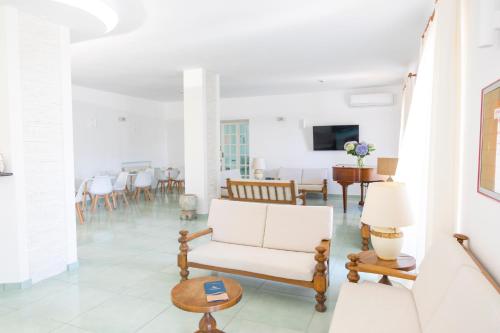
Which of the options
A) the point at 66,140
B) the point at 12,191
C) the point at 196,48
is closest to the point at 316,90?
the point at 196,48

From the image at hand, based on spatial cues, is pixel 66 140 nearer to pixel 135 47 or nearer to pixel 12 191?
pixel 12 191

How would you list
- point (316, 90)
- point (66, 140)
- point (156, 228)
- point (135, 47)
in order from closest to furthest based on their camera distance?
point (66, 140), point (135, 47), point (156, 228), point (316, 90)

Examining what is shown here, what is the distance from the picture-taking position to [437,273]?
6.25ft

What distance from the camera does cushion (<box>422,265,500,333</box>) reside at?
1222 millimetres

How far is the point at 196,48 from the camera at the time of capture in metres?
5.01

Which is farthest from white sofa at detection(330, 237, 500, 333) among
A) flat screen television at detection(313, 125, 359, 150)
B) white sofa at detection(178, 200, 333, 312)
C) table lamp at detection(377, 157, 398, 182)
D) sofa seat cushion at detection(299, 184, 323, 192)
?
flat screen television at detection(313, 125, 359, 150)

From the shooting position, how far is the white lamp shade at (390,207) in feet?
8.16

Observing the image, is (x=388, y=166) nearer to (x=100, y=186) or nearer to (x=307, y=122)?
(x=307, y=122)

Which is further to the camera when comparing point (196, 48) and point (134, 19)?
point (196, 48)

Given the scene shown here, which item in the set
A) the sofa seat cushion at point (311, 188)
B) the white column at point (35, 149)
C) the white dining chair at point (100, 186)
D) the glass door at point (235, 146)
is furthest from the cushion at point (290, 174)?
the white column at point (35, 149)

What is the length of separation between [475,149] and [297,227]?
5.52 ft

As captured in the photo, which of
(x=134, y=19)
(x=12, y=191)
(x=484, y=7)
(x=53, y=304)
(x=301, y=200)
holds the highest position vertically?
(x=134, y=19)

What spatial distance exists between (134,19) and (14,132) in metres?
1.76

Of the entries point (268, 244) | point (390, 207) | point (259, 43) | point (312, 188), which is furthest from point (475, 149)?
point (312, 188)
